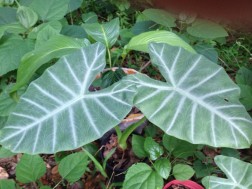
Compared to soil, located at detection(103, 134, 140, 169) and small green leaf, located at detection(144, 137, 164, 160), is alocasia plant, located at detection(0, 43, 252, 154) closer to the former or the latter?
small green leaf, located at detection(144, 137, 164, 160)

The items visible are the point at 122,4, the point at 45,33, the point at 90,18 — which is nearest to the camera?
the point at 45,33

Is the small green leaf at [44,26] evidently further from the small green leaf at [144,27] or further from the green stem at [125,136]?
the green stem at [125,136]

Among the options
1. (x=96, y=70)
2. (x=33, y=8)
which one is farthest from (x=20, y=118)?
(x=33, y=8)

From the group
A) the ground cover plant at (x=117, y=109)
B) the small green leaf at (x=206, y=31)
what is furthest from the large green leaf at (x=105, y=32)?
the small green leaf at (x=206, y=31)

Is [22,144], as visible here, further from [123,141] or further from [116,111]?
[123,141]

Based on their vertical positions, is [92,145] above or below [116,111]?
below

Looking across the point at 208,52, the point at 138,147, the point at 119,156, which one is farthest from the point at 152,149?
the point at 208,52

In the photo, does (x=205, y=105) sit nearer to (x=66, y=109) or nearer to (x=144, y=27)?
(x=66, y=109)
